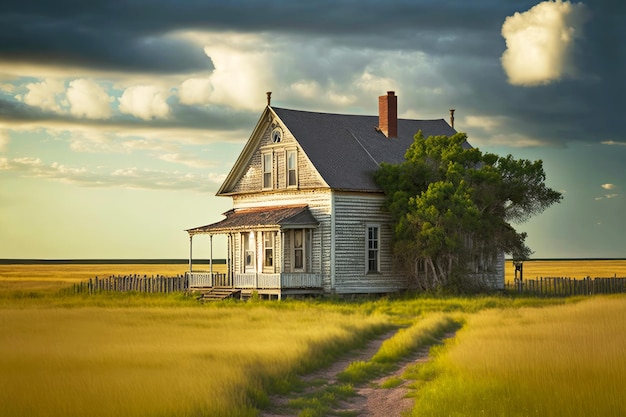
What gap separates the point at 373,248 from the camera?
47188 millimetres

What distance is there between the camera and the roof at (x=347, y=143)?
46.7 metres

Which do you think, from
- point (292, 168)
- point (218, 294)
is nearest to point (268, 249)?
point (218, 294)

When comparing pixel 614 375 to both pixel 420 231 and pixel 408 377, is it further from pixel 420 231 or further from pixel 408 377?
pixel 420 231

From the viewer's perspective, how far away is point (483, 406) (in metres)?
15.0

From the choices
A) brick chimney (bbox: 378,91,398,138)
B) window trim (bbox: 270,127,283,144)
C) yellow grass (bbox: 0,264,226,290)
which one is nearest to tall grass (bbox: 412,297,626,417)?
window trim (bbox: 270,127,283,144)

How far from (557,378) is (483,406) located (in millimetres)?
2528

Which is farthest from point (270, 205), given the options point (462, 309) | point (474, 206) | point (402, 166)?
point (462, 309)

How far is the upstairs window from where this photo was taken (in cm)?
4709

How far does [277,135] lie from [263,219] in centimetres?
478

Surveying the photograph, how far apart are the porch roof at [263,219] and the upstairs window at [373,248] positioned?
9.92 ft

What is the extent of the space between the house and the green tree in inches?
53.6

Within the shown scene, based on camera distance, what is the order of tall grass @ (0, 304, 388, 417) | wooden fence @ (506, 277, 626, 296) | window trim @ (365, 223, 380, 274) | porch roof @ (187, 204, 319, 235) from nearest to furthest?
tall grass @ (0, 304, 388, 417), porch roof @ (187, 204, 319, 235), window trim @ (365, 223, 380, 274), wooden fence @ (506, 277, 626, 296)

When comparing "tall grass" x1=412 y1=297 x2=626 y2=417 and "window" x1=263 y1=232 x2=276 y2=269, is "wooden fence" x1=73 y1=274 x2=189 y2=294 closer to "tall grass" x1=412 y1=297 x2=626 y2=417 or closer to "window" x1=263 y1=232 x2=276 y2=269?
"window" x1=263 y1=232 x2=276 y2=269

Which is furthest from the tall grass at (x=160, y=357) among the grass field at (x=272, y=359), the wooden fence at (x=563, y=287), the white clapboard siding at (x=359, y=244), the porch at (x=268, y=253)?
the wooden fence at (x=563, y=287)
